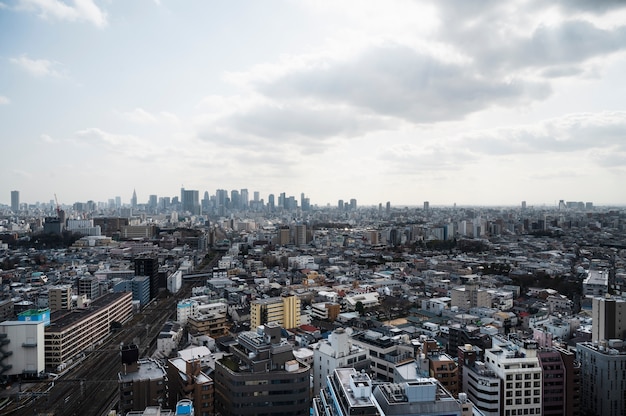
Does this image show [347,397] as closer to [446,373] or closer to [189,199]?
[446,373]

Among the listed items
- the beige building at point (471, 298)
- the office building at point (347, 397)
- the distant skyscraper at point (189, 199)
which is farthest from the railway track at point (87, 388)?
the distant skyscraper at point (189, 199)

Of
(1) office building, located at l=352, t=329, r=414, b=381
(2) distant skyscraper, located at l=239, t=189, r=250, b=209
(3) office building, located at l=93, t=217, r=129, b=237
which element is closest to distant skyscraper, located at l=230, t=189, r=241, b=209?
(2) distant skyscraper, located at l=239, t=189, r=250, b=209

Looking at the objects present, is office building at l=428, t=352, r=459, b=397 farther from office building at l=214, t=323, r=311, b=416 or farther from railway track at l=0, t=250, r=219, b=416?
railway track at l=0, t=250, r=219, b=416

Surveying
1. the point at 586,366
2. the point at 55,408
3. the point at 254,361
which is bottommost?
the point at 55,408

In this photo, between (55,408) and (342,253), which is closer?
(55,408)

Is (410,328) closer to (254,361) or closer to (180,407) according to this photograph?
(254,361)

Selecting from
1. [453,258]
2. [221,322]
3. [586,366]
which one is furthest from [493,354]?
[453,258]

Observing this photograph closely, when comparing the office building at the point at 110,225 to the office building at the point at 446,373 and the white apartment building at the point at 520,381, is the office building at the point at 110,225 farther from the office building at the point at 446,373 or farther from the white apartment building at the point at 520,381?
the white apartment building at the point at 520,381
